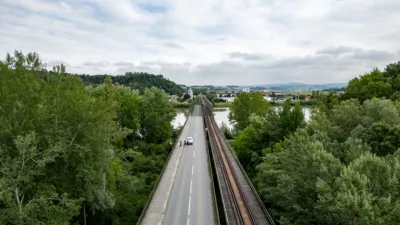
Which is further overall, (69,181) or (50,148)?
(69,181)

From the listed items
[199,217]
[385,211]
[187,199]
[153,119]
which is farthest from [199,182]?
[153,119]

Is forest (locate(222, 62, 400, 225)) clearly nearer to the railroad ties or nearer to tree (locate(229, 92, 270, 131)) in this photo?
the railroad ties

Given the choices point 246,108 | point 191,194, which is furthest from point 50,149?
point 246,108

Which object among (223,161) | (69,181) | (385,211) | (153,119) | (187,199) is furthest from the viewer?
(153,119)

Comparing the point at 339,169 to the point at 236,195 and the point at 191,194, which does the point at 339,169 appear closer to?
the point at 236,195

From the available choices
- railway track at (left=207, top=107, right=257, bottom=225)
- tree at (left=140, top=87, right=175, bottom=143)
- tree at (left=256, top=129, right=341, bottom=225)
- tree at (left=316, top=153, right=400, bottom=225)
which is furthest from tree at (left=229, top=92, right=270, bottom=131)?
tree at (left=316, top=153, right=400, bottom=225)

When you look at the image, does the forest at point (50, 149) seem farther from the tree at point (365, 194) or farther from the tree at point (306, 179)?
the tree at point (365, 194)

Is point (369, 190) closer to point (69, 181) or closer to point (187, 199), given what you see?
point (187, 199)

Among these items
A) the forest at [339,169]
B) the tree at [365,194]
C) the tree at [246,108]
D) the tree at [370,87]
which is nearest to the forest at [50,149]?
the forest at [339,169]
